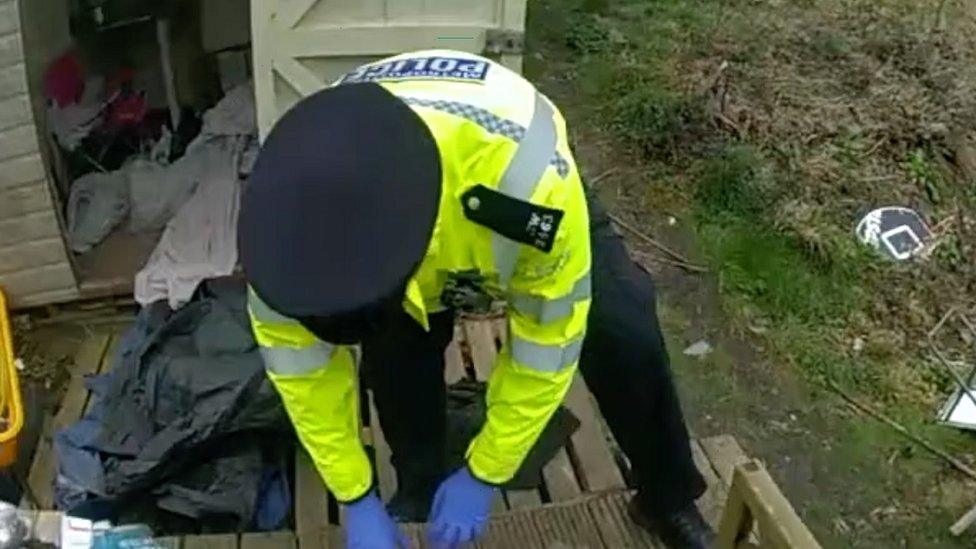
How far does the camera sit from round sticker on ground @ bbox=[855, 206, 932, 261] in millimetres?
4020

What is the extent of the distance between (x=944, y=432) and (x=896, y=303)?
1.76 ft

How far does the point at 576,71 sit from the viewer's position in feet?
16.9

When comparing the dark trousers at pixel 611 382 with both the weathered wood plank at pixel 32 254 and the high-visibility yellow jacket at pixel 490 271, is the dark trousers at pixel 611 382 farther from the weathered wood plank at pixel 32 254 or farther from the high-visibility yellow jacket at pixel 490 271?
the weathered wood plank at pixel 32 254

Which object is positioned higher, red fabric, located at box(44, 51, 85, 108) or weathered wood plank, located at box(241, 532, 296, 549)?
red fabric, located at box(44, 51, 85, 108)

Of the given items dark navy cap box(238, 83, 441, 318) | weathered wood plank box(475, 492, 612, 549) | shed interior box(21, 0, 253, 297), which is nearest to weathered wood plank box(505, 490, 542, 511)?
weathered wood plank box(475, 492, 612, 549)

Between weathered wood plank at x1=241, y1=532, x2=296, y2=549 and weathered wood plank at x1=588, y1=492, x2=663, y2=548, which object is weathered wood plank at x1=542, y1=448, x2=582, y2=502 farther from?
weathered wood plank at x1=241, y1=532, x2=296, y2=549

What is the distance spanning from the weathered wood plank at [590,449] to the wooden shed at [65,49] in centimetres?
96

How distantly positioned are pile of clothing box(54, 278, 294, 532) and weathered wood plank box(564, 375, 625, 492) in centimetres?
70

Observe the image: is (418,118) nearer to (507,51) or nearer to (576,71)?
(507,51)

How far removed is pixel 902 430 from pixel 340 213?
8.00 feet

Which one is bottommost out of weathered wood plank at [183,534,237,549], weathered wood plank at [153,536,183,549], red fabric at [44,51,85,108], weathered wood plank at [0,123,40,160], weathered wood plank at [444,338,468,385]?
weathered wood plank at [444,338,468,385]

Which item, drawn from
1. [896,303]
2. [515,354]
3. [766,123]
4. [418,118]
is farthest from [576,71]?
[418,118]

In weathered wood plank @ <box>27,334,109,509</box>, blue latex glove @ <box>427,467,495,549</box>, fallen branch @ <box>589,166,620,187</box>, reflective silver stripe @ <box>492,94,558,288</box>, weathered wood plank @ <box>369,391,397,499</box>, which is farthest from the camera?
fallen branch @ <box>589,166,620,187</box>

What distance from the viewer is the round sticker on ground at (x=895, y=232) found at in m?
4.02
